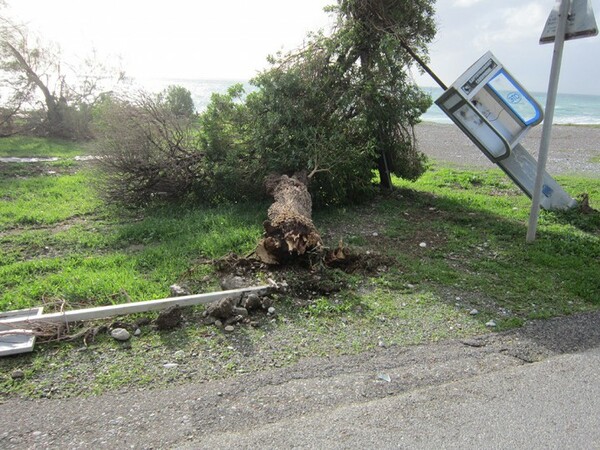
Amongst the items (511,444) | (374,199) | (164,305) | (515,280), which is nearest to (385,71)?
(374,199)

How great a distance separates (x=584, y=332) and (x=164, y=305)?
3.92 m

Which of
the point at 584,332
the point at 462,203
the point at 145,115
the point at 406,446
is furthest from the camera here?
the point at 462,203

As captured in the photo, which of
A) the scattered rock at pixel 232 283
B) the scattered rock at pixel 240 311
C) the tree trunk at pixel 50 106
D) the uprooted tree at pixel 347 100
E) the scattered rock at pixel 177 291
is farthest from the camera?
the tree trunk at pixel 50 106

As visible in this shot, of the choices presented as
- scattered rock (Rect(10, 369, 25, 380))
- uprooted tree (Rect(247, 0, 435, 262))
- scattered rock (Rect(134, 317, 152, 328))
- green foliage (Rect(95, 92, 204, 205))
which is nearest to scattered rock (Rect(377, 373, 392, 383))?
scattered rock (Rect(134, 317, 152, 328))

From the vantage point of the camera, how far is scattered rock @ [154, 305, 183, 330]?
14.3ft

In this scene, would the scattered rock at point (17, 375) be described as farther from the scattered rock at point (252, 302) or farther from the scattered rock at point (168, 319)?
the scattered rock at point (252, 302)

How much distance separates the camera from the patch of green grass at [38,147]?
15000 mm

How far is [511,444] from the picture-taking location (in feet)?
9.82

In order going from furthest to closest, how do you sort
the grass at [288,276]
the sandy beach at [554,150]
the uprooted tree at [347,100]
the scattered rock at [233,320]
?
the sandy beach at [554,150], the uprooted tree at [347,100], the scattered rock at [233,320], the grass at [288,276]

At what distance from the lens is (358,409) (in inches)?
130

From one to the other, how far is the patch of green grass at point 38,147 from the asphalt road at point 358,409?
13401 mm

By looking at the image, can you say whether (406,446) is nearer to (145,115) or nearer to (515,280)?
(515,280)

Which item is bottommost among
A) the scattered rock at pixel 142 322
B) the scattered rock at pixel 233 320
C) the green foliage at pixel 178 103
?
the scattered rock at pixel 233 320

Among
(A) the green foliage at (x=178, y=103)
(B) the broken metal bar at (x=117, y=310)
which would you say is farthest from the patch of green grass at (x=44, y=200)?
(B) the broken metal bar at (x=117, y=310)
